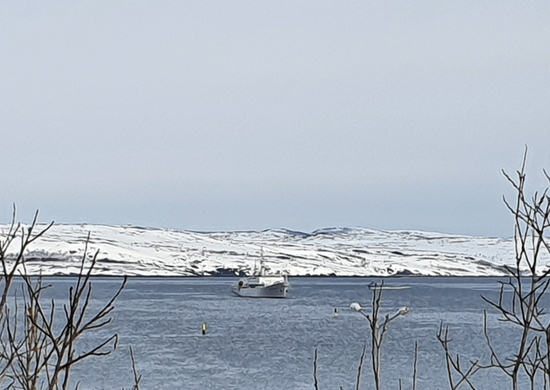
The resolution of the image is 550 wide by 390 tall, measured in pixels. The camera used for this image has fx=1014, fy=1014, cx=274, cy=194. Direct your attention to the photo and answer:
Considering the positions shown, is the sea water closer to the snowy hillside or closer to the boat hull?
the boat hull

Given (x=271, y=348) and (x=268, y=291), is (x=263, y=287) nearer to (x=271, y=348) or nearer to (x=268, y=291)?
(x=268, y=291)

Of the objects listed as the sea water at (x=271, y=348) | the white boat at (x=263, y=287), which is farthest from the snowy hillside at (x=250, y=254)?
the sea water at (x=271, y=348)

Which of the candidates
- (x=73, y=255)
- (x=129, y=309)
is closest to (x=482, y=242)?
(x=73, y=255)

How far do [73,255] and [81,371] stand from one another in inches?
4455

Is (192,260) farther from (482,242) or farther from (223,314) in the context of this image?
(223,314)

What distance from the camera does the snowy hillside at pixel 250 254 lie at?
448ft

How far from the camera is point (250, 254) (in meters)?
146

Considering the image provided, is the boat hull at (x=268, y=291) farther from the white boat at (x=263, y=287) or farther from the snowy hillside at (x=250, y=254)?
the snowy hillside at (x=250, y=254)

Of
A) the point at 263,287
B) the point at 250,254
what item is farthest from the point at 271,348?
the point at 250,254

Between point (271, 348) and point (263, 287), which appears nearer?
point (271, 348)

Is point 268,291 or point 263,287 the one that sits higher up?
point 263,287

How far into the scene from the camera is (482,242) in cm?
17712

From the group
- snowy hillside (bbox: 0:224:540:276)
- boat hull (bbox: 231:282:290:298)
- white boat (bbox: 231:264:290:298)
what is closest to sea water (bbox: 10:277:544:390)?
boat hull (bbox: 231:282:290:298)

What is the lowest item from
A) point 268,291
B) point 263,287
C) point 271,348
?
point 271,348
